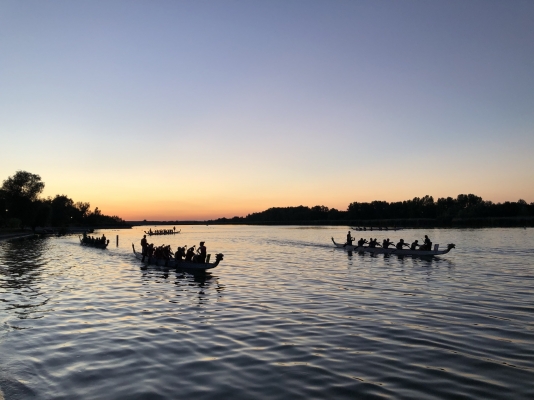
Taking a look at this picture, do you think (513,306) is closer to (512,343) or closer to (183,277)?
(512,343)

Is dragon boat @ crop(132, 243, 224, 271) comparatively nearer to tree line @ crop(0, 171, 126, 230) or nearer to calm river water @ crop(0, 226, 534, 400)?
calm river water @ crop(0, 226, 534, 400)

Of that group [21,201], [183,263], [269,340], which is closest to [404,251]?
[183,263]

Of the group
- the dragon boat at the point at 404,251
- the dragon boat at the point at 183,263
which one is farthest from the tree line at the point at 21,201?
the dragon boat at the point at 404,251

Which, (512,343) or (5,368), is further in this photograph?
(512,343)

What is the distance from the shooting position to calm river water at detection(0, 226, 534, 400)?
969 centimetres

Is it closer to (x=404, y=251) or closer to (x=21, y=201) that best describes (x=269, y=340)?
(x=404, y=251)

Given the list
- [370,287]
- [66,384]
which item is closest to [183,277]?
[370,287]

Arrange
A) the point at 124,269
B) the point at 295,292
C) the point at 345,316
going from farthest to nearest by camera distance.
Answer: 1. the point at 124,269
2. the point at 295,292
3. the point at 345,316

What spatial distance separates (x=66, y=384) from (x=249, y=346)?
212 inches

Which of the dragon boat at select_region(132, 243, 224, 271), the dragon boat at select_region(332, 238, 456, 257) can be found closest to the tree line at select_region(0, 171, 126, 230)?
the dragon boat at select_region(132, 243, 224, 271)

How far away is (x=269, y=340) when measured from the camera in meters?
13.6

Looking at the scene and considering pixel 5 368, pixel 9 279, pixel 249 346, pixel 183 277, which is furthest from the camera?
pixel 183 277

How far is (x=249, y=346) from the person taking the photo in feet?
42.5

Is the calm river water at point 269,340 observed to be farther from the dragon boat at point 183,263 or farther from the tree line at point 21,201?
the tree line at point 21,201
